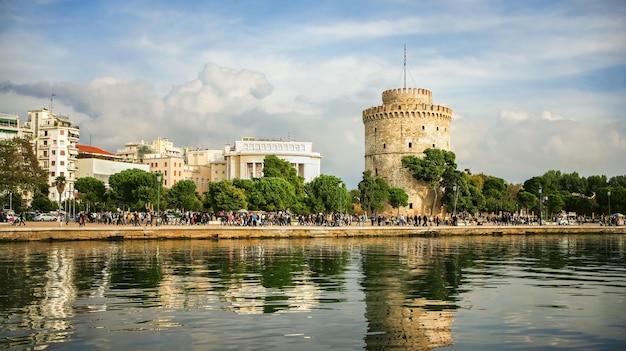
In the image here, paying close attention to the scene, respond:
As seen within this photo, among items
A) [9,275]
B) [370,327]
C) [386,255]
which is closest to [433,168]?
[386,255]

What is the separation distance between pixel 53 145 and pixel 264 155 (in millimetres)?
29877

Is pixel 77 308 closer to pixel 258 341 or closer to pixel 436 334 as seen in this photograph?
pixel 258 341

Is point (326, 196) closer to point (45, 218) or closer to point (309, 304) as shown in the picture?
point (45, 218)

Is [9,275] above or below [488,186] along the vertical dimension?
below

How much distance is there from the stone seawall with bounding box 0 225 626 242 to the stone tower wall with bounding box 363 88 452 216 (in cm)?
2026

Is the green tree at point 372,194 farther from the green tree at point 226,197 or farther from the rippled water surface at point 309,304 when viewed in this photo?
the rippled water surface at point 309,304

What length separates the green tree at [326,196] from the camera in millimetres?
55250

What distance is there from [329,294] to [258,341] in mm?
4789

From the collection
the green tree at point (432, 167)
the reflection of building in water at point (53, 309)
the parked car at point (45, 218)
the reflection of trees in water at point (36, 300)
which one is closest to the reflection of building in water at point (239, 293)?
the reflection of building in water at point (53, 309)

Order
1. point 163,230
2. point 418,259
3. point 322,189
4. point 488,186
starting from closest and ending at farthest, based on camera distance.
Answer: point 418,259
point 163,230
point 322,189
point 488,186

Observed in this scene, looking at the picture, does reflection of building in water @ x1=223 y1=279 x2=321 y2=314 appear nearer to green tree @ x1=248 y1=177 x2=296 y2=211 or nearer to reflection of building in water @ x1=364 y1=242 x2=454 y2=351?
reflection of building in water @ x1=364 y1=242 x2=454 y2=351

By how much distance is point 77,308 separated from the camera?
1180 centimetres

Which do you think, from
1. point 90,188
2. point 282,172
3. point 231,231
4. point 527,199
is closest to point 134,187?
point 90,188

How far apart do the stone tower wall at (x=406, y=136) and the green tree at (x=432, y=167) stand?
1.45 m
